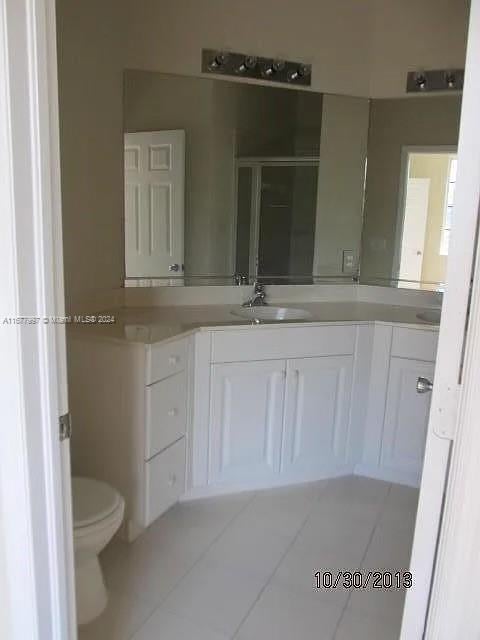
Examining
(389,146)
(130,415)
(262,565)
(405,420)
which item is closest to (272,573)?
(262,565)

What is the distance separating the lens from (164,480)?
2.29 metres

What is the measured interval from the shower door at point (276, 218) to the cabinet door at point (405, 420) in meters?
0.79

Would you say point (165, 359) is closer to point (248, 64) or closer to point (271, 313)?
point (271, 313)

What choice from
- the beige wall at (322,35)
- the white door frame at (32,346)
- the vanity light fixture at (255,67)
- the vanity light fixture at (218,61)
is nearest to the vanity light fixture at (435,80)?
the beige wall at (322,35)

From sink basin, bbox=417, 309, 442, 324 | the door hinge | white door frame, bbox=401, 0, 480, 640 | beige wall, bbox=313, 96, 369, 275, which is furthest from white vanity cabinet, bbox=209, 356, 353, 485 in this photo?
white door frame, bbox=401, 0, 480, 640

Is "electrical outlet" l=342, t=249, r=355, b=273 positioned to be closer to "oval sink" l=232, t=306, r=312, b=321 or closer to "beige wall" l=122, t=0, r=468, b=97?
"oval sink" l=232, t=306, r=312, b=321

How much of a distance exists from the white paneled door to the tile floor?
1201 mm

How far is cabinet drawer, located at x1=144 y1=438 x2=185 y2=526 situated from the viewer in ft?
7.20

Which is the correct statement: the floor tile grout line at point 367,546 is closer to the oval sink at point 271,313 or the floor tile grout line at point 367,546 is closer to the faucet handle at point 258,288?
the oval sink at point 271,313

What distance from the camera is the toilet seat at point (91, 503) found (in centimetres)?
171

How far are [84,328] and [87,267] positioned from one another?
0.38m

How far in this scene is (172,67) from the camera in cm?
268

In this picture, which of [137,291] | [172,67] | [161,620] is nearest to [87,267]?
[137,291]

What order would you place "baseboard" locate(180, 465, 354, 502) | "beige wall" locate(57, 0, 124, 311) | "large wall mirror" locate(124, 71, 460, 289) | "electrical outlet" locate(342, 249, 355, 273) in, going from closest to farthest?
"beige wall" locate(57, 0, 124, 311) < "baseboard" locate(180, 465, 354, 502) < "large wall mirror" locate(124, 71, 460, 289) < "electrical outlet" locate(342, 249, 355, 273)
